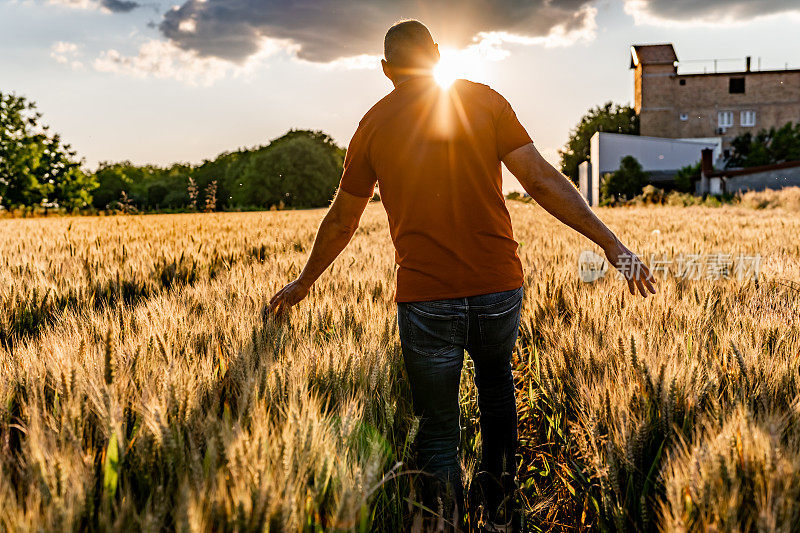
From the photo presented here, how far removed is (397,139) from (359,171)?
268 mm

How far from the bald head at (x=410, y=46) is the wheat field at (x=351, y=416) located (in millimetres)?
1090

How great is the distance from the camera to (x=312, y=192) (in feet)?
229

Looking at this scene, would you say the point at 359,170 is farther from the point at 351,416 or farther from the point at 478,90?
the point at 351,416

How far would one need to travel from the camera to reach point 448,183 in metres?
2.02

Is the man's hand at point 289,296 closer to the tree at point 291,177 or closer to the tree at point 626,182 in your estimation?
the tree at point 626,182

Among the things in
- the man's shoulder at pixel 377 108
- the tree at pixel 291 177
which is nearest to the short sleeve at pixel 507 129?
the man's shoulder at pixel 377 108

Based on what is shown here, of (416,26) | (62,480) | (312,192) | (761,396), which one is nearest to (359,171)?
(416,26)

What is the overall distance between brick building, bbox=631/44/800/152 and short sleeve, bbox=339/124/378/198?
65234 mm

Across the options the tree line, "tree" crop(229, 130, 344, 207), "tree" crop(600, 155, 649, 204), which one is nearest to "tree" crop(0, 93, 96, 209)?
the tree line

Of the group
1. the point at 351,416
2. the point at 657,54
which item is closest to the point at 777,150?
the point at 657,54

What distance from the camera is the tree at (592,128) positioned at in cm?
6384

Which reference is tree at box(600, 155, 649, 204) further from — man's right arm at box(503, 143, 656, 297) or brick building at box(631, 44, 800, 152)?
man's right arm at box(503, 143, 656, 297)

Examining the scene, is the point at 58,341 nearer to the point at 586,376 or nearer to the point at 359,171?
the point at 359,171

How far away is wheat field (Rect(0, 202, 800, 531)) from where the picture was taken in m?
1.18
